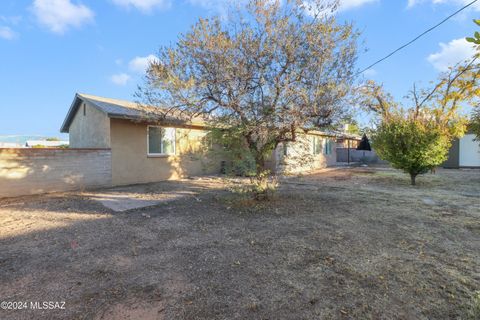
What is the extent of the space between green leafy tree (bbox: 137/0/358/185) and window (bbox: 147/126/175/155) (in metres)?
5.15

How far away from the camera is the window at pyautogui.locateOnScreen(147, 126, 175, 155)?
419 inches

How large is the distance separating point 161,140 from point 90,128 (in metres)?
3.02

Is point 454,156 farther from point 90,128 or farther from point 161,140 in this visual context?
point 90,128

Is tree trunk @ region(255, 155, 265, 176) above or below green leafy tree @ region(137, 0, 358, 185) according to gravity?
below

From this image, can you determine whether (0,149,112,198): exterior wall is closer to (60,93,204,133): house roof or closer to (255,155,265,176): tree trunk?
(60,93,204,133): house roof

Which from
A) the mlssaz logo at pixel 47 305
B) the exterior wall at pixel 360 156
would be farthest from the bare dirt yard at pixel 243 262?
the exterior wall at pixel 360 156

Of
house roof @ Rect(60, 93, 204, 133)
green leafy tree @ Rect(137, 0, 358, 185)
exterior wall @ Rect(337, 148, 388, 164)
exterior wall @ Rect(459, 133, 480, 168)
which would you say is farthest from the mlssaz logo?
exterior wall @ Rect(337, 148, 388, 164)

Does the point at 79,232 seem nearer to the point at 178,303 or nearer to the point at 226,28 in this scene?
the point at 178,303

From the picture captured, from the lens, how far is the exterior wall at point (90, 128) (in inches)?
381

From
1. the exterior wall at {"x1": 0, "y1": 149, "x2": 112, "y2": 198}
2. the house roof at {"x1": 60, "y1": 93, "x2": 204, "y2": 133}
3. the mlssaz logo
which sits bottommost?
the mlssaz logo

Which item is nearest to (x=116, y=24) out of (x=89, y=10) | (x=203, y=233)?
(x=89, y=10)

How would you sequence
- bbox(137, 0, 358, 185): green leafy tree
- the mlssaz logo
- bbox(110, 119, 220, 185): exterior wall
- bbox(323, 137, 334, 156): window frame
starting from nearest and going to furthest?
the mlssaz logo, bbox(137, 0, 358, 185): green leafy tree, bbox(110, 119, 220, 185): exterior wall, bbox(323, 137, 334, 156): window frame

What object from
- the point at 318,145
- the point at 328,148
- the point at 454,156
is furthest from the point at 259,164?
the point at 454,156

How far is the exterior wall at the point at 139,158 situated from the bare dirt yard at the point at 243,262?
11.9 ft
